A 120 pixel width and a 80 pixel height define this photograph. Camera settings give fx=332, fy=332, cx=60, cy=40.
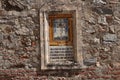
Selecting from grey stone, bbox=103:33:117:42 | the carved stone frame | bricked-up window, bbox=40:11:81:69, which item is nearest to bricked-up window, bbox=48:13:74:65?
bricked-up window, bbox=40:11:81:69

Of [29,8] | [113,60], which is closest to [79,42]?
[113,60]

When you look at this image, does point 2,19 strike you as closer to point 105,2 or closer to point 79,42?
point 79,42

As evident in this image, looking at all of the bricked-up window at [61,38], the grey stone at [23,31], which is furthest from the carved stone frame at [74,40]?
the grey stone at [23,31]

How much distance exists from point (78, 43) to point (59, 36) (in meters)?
0.42

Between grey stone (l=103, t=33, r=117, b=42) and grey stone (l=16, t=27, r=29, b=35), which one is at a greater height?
grey stone (l=16, t=27, r=29, b=35)

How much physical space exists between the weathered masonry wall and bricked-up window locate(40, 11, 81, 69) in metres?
0.12

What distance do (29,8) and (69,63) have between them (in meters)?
1.33

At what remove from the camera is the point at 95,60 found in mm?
6434

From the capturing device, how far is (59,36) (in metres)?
6.58

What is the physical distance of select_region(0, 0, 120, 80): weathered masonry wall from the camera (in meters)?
6.43

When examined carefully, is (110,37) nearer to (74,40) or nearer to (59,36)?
(74,40)

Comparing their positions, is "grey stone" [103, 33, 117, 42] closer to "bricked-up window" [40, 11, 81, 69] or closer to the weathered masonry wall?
the weathered masonry wall

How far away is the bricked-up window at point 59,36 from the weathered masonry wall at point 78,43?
12 centimetres

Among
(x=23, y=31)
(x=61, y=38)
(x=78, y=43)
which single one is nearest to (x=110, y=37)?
(x=78, y=43)
